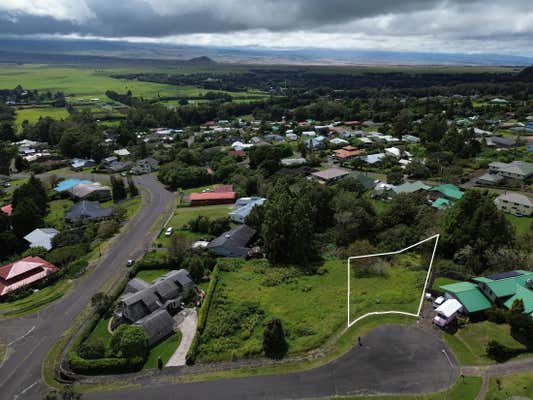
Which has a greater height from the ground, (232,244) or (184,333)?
(232,244)

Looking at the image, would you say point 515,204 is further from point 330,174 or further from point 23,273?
point 23,273

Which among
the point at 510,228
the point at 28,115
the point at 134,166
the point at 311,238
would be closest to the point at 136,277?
the point at 311,238

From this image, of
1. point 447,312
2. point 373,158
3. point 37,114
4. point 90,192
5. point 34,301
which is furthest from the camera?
point 37,114

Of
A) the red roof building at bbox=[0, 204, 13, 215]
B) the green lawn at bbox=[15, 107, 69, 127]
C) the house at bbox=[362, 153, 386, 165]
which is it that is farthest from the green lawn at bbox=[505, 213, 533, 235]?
the green lawn at bbox=[15, 107, 69, 127]

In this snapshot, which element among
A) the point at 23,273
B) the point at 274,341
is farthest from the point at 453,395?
the point at 23,273

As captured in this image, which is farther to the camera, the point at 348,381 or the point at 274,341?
the point at 274,341

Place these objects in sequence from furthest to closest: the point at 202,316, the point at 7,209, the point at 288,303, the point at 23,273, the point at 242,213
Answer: the point at 7,209
the point at 242,213
the point at 23,273
the point at 288,303
the point at 202,316

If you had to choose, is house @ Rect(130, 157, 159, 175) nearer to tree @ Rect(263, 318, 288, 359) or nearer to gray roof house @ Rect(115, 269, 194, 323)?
gray roof house @ Rect(115, 269, 194, 323)

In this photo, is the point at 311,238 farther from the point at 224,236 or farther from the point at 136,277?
the point at 136,277
